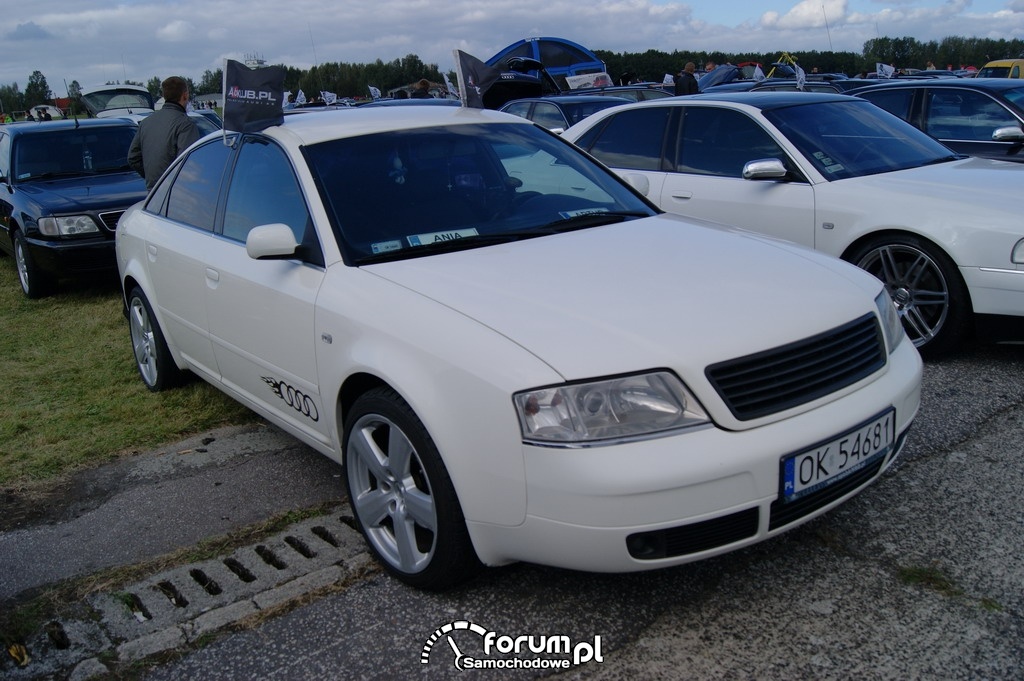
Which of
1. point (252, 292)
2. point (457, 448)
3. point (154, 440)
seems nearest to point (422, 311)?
point (457, 448)

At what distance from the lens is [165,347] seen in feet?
16.4

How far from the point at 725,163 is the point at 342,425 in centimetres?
357

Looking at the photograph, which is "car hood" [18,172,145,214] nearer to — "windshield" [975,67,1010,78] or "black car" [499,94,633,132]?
"black car" [499,94,633,132]

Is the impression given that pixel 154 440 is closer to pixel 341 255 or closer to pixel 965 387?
pixel 341 255

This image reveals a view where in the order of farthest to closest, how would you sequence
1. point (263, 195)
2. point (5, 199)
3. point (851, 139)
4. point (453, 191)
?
point (5, 199) < point (851, 139) < point (263, 195) < point (453, 191)

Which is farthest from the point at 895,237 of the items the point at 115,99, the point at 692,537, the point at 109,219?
the point at 115,99

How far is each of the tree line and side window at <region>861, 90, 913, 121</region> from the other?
113 feet

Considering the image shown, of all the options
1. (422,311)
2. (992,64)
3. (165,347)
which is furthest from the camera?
(992,64)

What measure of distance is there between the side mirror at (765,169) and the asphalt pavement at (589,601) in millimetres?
2092

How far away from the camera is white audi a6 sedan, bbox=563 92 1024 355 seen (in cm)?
465

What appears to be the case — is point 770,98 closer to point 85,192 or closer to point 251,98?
point 251,98

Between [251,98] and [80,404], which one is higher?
[251,98]

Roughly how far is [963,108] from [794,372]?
6.07 m

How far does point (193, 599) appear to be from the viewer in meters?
3.02
